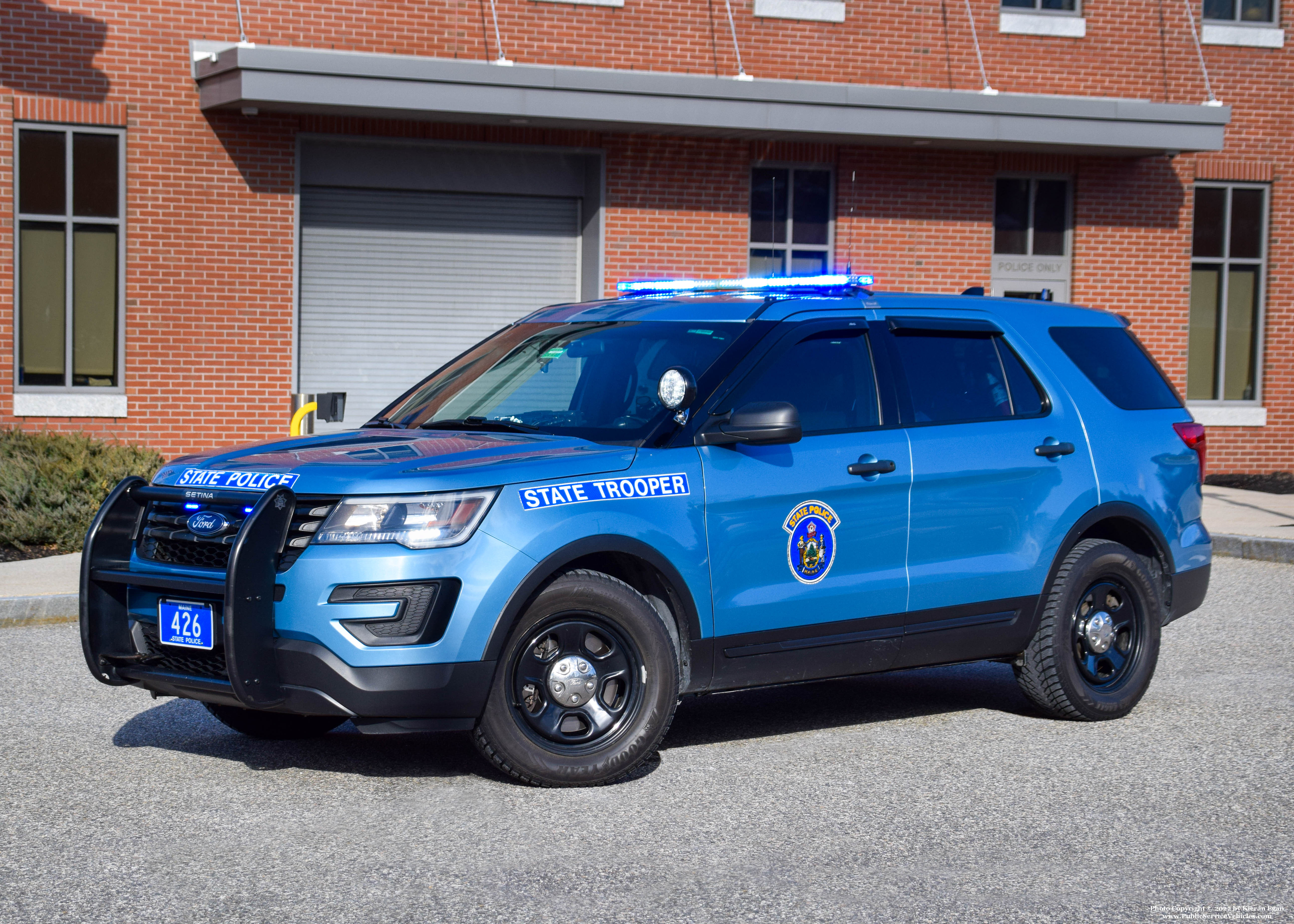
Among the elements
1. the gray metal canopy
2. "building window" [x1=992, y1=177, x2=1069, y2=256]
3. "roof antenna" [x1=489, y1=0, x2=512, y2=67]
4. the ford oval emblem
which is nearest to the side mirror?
the ford oval emblem

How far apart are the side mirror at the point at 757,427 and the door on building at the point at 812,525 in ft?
0.22

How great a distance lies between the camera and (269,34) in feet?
53.1

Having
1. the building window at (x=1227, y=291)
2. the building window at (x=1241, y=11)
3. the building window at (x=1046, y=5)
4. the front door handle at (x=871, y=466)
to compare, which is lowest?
the front door handle at (x=871, y=466)

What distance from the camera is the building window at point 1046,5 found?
18688 millimetres

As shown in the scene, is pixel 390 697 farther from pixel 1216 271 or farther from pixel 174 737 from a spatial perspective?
pixel 1216 271

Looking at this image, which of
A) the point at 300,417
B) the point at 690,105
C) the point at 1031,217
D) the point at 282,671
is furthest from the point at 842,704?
the point at 1031,217

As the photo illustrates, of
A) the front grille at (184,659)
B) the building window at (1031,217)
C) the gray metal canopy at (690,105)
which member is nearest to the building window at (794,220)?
the gray metal canopy at (690,105)

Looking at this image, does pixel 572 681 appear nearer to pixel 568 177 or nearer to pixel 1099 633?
pixel 1099 633

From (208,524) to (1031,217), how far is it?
15.3 meters

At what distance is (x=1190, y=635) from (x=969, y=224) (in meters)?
9.86

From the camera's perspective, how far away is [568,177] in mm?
17766

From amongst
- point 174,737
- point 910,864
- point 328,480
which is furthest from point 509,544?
point 174,737

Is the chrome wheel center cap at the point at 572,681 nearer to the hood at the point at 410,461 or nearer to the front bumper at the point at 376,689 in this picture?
the front bumper at the point at 376,689

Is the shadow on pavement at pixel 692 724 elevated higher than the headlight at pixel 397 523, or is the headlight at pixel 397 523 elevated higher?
the headlight at pixel 397 523
